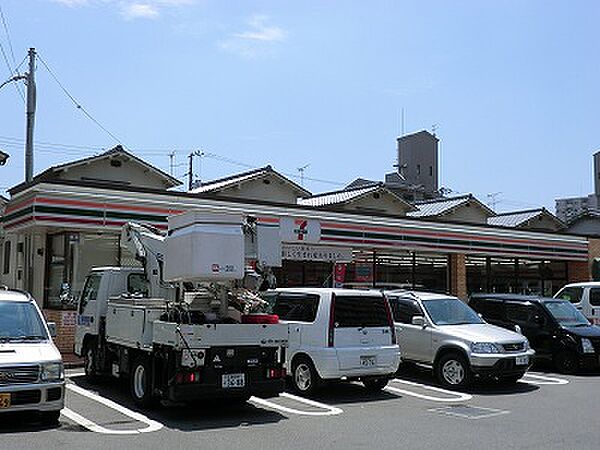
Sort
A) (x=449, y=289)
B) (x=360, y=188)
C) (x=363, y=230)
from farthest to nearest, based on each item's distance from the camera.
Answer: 1. (x=360, y=188)
2. (x=449, y=289)
3. (x=363, y=230)

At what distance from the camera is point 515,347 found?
14016 millimetres

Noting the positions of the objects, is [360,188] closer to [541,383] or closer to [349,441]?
[541,383]

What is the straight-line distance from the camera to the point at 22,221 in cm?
1772

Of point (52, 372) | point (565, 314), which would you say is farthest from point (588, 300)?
point (52, 372)

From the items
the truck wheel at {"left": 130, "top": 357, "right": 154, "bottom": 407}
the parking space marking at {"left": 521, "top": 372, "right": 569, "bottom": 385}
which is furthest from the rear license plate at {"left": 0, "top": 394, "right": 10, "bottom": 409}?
the parking space marking at {"left": 521, "top": 372, "right": 569, "bottom": 385}

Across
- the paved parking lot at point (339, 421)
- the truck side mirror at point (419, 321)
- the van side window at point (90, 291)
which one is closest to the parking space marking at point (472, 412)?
the paved parking lot at point (339, 421)

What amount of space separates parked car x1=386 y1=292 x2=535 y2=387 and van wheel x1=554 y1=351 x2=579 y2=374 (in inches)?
90.6

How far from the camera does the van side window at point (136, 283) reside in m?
13.8

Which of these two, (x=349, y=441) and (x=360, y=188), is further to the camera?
(x=360, y=188)

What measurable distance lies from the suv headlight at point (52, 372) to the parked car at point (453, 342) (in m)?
7.49

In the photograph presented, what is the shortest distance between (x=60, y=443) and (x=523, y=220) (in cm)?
3628

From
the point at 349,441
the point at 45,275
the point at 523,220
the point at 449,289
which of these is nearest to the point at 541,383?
the point at 349,441

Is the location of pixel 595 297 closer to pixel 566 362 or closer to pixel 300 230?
pixel 566 362

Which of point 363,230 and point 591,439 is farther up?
point 363,230
